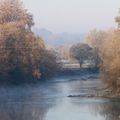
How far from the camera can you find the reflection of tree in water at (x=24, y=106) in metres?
55.5

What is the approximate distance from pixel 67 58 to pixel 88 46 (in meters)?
13.6

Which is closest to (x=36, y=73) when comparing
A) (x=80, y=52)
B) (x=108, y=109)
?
(x=108, y=109)

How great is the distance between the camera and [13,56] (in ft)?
284

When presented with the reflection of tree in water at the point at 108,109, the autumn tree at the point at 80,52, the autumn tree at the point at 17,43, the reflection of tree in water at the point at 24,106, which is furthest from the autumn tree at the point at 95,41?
the reflection of tree in water at the point at 108,109

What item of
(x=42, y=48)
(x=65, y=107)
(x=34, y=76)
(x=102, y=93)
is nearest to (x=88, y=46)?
(x=42, y=48)

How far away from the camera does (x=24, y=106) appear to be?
6384 cm

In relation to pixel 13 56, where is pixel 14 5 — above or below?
above

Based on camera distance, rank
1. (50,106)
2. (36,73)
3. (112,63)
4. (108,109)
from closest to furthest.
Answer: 1. (108,109)
2. (50,106)
3. (112,63)
4. (36,73)

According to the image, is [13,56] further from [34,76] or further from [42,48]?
[42,48]

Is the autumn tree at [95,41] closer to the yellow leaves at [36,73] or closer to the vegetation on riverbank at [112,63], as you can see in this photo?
the yellow leaves at [36,73]

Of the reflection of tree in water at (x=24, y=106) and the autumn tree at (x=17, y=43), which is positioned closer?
the reflection of tree in water at (x=24, y=106)

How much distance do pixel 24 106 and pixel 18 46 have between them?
78.2 ft

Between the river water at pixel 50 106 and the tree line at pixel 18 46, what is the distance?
2681 millimetres

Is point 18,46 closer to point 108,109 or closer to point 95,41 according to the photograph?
point 108,109
